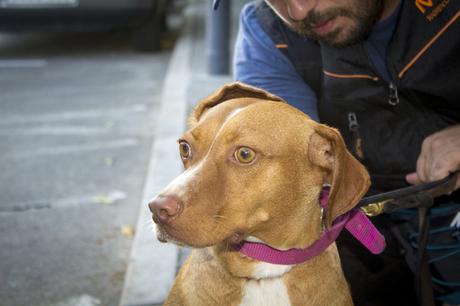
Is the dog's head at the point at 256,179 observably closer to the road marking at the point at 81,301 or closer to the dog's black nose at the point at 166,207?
the dog's black nose at the point at 166,207

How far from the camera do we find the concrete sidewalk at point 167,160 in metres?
3.48

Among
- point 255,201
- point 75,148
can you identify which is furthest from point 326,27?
point 75,148

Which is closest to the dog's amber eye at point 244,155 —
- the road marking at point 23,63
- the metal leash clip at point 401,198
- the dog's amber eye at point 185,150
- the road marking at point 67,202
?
the dog's amber eye at point 185,150

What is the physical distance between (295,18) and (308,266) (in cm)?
115

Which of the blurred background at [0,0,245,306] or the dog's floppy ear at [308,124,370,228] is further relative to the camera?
the blurred background at [0,0,245,306]

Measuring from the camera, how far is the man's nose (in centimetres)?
296

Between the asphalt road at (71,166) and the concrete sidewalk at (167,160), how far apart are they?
0.14 metres

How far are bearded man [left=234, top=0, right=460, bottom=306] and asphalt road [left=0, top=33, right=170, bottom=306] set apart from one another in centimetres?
141

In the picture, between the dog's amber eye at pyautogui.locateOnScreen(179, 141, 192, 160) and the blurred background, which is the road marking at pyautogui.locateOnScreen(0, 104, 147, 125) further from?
the dog's amber eye at pyautogui.locateOnScreen(179, 141, 192, 160)

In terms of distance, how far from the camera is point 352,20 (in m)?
3.01

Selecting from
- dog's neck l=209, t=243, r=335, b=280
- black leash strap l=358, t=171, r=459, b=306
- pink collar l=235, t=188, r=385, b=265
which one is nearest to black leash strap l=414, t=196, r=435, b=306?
black leash strap l=358, t=171, r=459, b=306

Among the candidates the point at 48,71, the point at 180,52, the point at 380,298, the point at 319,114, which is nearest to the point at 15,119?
the point at 48,71

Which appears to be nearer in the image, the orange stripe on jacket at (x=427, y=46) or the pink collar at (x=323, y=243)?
the pink collar at (x=323, y=243)

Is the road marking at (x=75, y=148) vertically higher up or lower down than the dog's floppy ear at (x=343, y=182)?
lower down
